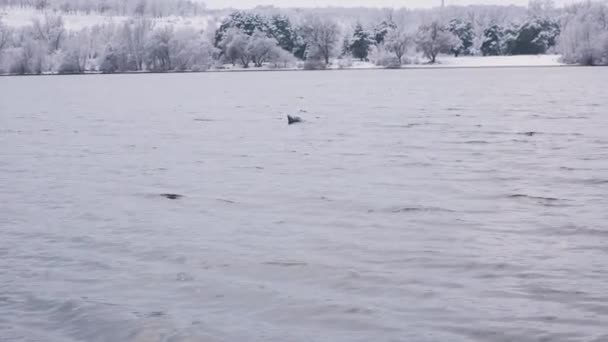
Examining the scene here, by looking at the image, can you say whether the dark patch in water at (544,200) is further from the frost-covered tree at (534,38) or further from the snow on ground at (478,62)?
the frost-covered tree at (534,38)

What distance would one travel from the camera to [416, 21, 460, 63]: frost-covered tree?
127438 millimetres

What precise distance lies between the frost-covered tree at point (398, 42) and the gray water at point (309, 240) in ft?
342

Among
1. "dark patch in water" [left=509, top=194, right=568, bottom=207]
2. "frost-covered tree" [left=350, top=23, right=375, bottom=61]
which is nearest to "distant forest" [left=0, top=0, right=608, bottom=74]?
"frost-covered tree" [left=350, top=23, right=375, bottom=61]

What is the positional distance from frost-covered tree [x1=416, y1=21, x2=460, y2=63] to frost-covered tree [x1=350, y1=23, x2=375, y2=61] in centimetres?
787

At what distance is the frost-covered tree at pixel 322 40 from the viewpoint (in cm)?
12862

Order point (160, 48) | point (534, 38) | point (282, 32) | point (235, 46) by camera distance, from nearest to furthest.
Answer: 1. point (160, 48)
2. point (534, 38)
3. point (235, 46)
4. point (282, 32)

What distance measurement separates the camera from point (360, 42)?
131875mm

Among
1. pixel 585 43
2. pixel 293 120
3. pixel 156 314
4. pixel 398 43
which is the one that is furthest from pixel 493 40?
pixel 156 314

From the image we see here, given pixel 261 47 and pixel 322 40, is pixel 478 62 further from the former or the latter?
pixel 261 47

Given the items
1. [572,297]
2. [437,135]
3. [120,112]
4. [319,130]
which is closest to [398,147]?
[437,135]

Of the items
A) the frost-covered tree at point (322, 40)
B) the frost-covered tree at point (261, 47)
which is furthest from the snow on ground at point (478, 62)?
the frost-covered tree at point (261, 47)

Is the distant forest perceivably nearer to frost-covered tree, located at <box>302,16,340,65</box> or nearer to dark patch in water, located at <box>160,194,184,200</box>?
frost-covered tree, located at <box>302,16,340,65</box>

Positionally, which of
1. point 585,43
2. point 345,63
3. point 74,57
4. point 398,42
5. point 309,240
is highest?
point 585,43

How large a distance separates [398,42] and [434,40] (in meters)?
6.04
